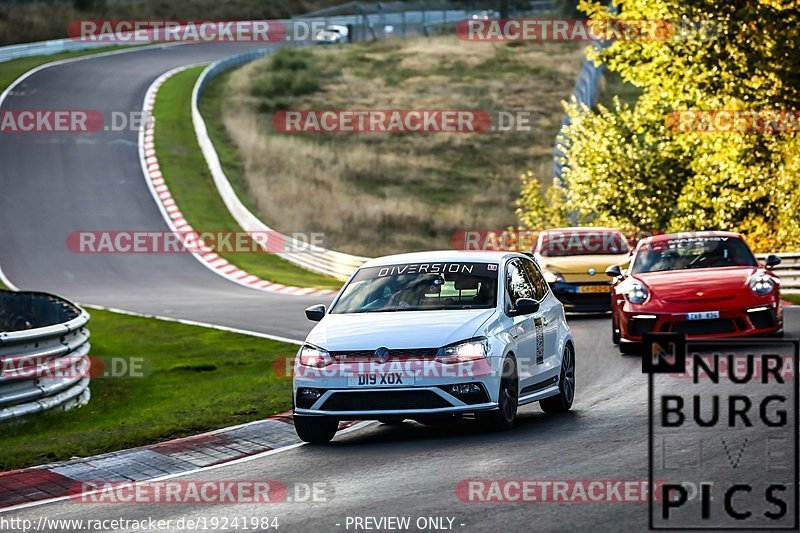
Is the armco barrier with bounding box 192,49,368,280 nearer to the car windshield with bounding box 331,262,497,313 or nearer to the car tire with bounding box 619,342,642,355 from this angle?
the car tire with bounding box 619,342,642,355

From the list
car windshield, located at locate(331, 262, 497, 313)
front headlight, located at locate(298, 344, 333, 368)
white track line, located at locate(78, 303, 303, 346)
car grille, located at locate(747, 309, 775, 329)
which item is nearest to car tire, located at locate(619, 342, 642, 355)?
car grille, located at locate(747, 309, 775, 329)

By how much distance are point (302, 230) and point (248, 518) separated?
3239cm

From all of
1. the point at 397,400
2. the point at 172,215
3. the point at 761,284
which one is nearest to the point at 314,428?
the point at 397,400

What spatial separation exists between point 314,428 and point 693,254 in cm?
788

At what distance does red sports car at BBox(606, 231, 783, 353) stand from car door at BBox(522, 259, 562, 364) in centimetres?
316

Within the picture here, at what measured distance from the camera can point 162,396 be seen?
1586cm

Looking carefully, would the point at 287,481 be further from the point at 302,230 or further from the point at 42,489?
the point at 302,230

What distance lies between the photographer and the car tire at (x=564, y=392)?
1222 centimetres

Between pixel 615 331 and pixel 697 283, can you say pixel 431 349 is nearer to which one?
pixel 697 283

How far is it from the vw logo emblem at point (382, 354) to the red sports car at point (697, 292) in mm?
6023

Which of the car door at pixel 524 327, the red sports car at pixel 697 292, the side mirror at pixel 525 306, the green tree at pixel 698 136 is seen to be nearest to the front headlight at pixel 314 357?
the car door at pixel 524 327

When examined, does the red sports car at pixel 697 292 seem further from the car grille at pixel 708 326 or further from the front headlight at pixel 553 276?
the front headlight at pixel 553 276

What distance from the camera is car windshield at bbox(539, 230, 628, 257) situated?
23.3m

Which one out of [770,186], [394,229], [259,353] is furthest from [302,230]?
[259,353]
